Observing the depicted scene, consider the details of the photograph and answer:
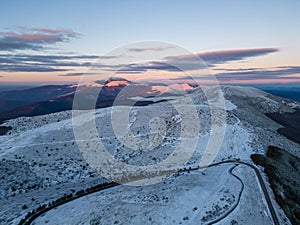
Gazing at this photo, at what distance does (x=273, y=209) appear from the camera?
22.1 m

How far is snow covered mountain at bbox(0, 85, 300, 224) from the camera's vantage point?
65.4ft

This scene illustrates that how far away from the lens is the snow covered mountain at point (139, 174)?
19.9 metres

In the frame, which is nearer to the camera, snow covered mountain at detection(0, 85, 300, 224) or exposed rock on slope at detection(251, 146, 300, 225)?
snow covered mountain at detection(0, 85, 300, 224)

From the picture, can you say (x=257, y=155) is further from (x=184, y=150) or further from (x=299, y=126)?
(x=299, y=126)

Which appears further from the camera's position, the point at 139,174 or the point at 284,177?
the point at 284,177

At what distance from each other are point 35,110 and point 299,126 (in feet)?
552

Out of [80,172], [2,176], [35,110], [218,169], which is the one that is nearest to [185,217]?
[218,169]

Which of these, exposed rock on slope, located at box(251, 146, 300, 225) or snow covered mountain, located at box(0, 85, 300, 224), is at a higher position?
snow covered mountain, located at box(0, 85, 300, 224)

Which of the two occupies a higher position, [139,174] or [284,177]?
[139,174]

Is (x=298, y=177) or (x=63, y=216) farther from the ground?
(x=63, y=216)

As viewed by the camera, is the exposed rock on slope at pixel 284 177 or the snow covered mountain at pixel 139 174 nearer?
the snow covered mountain at pixel 139 174

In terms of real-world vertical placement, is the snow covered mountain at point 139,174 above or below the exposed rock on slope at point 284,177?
above

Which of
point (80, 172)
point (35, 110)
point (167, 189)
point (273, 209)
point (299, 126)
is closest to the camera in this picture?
point (273, 209)

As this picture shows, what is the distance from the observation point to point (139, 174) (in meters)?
29.6
